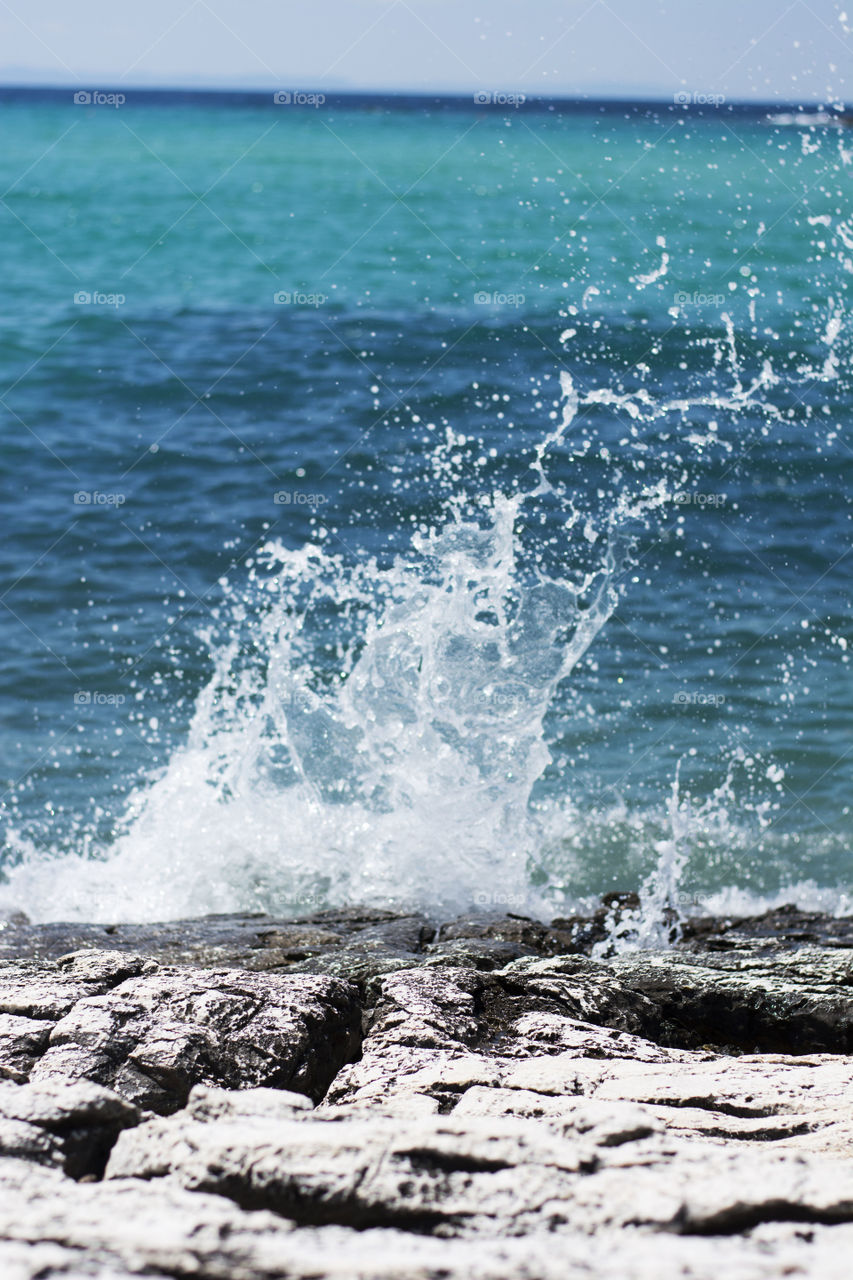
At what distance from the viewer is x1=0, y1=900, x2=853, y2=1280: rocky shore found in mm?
2137

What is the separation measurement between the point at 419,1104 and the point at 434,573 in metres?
5.48

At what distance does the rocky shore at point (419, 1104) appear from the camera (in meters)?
2.14

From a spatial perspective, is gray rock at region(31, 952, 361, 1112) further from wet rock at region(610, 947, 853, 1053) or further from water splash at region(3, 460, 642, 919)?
water splash at region(3, 460, 642, 919)

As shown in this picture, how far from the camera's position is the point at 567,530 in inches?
425

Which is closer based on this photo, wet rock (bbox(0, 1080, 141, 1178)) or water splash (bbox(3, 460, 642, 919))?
wet rock (bbox(0, 1080, 141, 1178))

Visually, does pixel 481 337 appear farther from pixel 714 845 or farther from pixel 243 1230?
pixel 243 1230

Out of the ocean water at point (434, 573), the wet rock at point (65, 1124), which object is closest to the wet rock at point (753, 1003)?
the ocean water at point (434, 573)

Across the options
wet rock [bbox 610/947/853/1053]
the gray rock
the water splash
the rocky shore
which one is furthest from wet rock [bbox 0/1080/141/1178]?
the water splash

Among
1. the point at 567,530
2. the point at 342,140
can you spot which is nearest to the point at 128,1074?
the point at 567,530

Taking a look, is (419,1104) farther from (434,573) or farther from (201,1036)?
(434,573)

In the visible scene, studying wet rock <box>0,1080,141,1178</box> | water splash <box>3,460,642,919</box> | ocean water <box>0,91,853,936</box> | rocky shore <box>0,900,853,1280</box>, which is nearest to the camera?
rocky shore <box>0,900,853,1280</box>

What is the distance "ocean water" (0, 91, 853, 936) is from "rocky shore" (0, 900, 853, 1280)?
1614 mm

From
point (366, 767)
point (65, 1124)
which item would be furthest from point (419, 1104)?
point (366, 767)

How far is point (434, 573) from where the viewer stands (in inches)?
330
